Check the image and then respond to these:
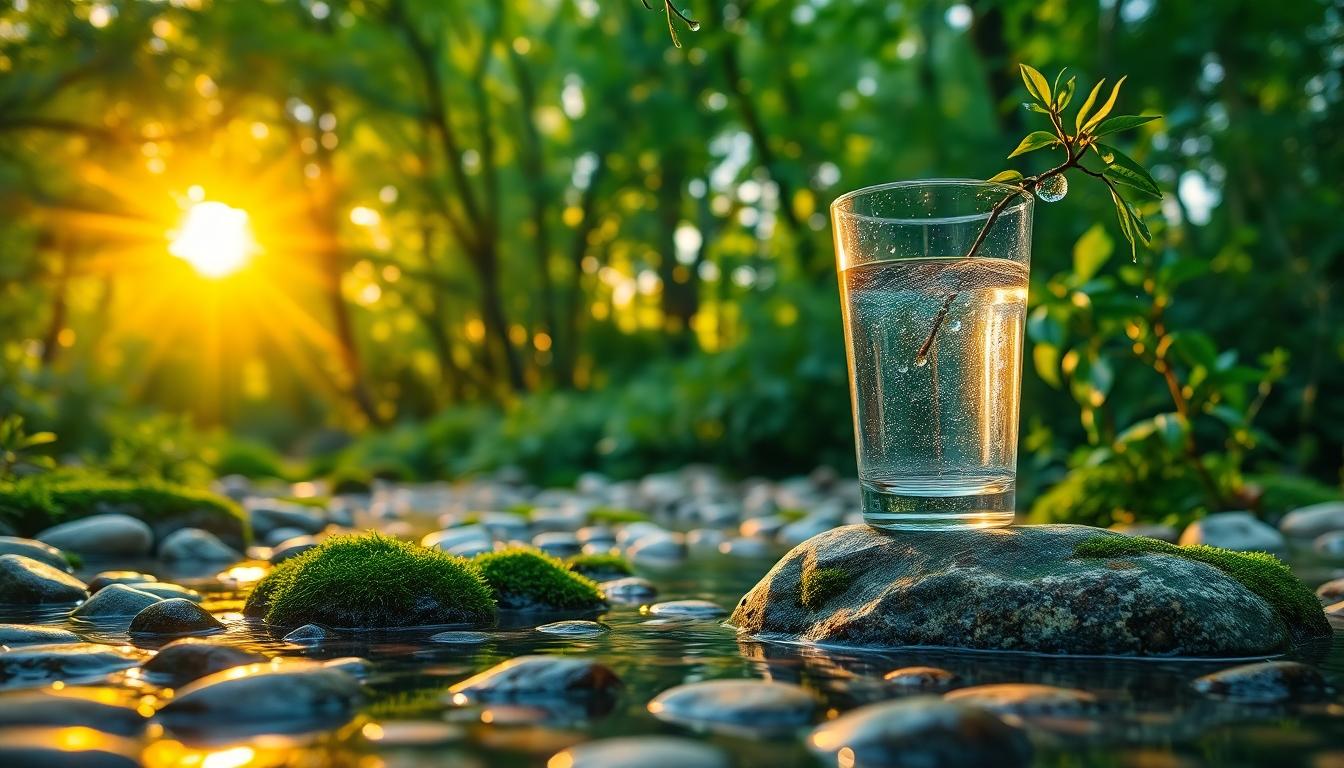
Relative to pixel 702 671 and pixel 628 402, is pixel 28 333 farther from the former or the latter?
pixel 702 671

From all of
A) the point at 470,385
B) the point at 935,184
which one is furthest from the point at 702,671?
the point at 470,385

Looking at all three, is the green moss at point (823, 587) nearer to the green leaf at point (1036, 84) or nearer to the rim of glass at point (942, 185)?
the rim of glass at point (942, 185)

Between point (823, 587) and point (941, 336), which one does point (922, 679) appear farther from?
point (941, 336)

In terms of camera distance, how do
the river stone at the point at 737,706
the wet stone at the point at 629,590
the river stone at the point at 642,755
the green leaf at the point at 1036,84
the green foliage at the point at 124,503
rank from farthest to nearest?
1. the green foliage at the point at 124,503
2. the wet stone at the point at 629,590
3. the green leaf at the point at 1036,84
4. the river stone at the point at 737,706
5. the river stone at the point at 642,755

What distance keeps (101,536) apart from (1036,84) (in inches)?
202

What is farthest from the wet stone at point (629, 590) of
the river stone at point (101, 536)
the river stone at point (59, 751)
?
the river stone at point (101, 536)

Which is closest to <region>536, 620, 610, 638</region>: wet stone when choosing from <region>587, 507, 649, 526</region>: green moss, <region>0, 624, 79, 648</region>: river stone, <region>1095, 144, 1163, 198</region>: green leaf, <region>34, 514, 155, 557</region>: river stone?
<region>0, 624, 79, 648</region>: river stone

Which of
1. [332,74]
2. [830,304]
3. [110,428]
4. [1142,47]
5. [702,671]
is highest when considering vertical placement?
[332,74]

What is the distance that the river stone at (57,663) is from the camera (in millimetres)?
2545

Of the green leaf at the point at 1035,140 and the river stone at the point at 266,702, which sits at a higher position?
the green leaf at the point at 1035,140

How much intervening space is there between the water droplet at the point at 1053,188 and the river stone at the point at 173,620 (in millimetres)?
2624

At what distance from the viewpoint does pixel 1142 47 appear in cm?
1120

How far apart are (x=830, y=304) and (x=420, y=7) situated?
1014 centimetres

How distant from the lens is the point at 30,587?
3898mm
